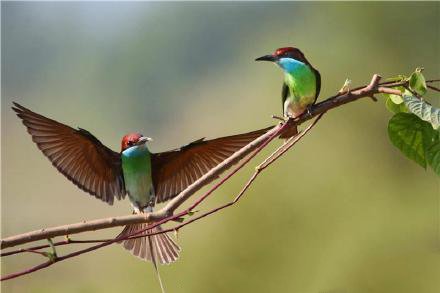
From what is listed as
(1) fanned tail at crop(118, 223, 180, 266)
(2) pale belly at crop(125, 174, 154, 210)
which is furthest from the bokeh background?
(2) pale belly at crop(125, 174, 154, 210)

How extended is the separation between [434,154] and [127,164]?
0.83 m

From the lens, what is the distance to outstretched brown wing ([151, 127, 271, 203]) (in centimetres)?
162

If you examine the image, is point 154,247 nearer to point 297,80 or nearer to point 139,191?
point 139,191

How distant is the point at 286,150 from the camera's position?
3.35ft

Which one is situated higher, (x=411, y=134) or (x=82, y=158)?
(x=82, y=158)

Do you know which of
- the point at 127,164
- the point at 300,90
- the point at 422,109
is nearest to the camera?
the point at 422,109

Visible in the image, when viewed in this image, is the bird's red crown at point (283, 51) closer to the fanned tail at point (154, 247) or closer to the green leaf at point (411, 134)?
the green leaf at point (411, 134)

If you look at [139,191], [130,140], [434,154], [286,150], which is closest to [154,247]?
[139,191]

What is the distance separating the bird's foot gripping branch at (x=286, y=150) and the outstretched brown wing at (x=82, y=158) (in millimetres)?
661

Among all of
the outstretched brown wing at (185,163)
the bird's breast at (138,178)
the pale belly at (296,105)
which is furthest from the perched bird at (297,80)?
the bird's breast at (138,178)

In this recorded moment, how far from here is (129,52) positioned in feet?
33.0

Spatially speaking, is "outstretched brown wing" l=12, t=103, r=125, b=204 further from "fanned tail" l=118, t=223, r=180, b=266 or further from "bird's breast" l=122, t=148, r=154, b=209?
"fanned tail" l=118, t=223, r=180, b=266

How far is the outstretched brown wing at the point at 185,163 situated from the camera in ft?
5.32

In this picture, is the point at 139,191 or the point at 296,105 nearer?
the point at 296,105
